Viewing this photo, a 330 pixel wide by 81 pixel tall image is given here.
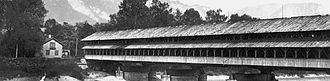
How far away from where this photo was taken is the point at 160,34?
47.5m

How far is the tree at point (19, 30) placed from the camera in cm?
5462

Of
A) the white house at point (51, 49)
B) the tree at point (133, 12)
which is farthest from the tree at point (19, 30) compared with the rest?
the tree at point (133, 12)

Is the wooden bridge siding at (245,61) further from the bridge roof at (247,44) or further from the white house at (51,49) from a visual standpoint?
the white house at (51,49)

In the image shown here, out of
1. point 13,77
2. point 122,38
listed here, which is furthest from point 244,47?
point 13,77

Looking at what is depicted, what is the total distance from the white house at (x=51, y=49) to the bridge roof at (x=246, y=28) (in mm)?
22075

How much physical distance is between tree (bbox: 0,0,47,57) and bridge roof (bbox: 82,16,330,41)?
11.5 metres

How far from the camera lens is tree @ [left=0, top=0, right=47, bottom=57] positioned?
5462 centimetres

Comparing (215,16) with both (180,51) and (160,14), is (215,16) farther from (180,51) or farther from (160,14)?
(180,51)

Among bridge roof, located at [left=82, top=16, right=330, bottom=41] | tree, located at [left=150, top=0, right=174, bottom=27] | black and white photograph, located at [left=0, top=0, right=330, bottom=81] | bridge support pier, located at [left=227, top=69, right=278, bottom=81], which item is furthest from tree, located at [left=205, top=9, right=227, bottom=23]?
bridge support pier, located at [left=227, top=69, right=278, bottom=81]

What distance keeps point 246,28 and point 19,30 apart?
3050 centimetres

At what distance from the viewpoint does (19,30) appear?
54281 millimetres

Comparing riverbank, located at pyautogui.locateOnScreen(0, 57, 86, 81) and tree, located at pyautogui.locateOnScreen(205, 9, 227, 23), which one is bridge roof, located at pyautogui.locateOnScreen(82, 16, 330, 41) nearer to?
riverbank, located at pyautogui.locateOnScreen(0, 57, 86, 81)

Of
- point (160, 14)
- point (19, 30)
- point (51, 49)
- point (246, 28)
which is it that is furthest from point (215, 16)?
point (246, 28)

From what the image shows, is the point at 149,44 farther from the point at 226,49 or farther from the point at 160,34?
the point at 226,49
